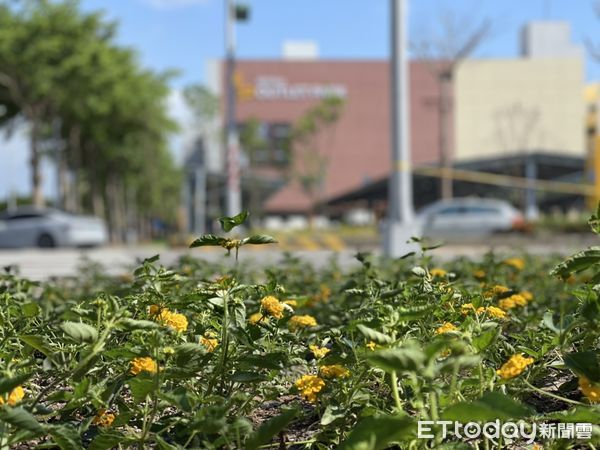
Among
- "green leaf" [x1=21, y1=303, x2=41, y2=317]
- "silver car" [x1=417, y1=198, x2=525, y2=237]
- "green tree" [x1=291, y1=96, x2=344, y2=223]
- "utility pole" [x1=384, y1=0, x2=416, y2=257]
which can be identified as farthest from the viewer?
"green tree" [x1=291, y1=96, x2=344, y2=223]

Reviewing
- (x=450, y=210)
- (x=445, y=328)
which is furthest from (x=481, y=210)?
(x=445, y=328)

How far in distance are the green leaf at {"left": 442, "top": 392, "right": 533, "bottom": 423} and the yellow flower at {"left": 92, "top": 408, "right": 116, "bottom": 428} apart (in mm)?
932

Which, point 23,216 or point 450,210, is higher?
point 23,216

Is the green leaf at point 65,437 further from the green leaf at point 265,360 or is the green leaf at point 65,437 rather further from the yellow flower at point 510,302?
the yellow flower at point 510,302

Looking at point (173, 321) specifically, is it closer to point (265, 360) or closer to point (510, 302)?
point (265, 360)

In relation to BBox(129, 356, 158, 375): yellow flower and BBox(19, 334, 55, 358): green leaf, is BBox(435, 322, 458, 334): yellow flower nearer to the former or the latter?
BBox(129, 356, 158, 375): yellow flower

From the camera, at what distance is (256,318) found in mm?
2625

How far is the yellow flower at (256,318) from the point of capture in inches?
97.9

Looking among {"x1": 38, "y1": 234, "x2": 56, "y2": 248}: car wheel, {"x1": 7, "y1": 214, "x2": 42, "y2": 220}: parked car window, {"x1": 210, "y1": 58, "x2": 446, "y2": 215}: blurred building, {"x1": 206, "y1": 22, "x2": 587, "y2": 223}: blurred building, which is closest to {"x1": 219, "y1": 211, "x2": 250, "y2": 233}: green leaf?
{"x1": 38, "y1": 234, "x2": 56, "y2": 248}: car wheel

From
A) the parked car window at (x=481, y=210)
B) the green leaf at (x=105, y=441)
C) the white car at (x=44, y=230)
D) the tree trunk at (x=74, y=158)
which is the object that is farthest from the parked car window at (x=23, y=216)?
the green leaf at (x=105, y=441)

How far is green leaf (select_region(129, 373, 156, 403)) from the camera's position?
1.91 m

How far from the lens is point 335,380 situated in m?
2.18

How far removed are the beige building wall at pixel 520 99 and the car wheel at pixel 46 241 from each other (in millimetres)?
48789

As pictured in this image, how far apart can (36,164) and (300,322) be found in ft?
93.8
